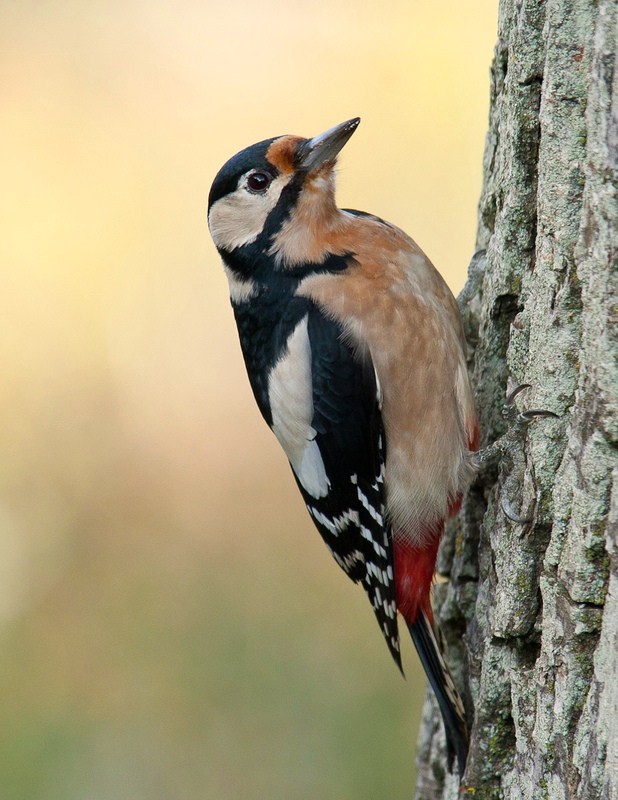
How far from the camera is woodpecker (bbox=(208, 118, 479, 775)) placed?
3.02 meters

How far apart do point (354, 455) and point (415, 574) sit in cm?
42

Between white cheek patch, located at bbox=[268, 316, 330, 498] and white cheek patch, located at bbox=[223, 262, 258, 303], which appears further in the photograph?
white cheek patch, located at bbox=[223, 262, 258, 303]

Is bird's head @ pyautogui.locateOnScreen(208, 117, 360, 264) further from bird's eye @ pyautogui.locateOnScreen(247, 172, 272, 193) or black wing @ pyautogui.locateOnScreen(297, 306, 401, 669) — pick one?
black wing @ pyautogui.locateOnScreen(297, 306, 401, 669)

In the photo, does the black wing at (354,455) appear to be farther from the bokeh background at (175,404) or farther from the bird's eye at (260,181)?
the bokeh background at (175,404)

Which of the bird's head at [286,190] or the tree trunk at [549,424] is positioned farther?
the bird's head at [286,190]

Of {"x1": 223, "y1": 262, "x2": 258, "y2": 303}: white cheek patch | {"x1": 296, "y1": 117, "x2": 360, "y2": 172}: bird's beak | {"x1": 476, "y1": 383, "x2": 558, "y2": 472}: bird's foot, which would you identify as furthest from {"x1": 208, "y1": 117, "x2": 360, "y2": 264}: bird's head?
{"x1": 476, "y1": 383, "x2": 558, "y2": 472}: bird's foot

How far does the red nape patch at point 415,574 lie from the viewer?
318 cm

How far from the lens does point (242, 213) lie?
3344mm

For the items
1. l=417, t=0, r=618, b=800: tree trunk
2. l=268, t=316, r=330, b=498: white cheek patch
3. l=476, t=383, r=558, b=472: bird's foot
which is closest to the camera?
l=417, t=0, r=618, b=800: tree trunk

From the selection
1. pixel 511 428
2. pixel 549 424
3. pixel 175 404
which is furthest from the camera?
pixel 175 404

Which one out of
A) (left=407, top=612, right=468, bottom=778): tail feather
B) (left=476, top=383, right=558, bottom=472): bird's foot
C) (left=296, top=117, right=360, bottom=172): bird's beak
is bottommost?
(left=407, top=612, right=468, bottom=778): tail feather

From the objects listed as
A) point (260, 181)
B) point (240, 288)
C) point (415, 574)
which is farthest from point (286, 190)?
point (415, 574)

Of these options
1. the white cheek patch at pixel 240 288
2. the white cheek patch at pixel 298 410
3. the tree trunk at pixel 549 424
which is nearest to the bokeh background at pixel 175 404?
the white cheek patch at pixel 298 410

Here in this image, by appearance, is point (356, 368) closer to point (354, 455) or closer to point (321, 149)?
point (354, 455)
